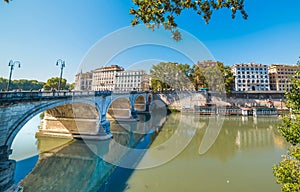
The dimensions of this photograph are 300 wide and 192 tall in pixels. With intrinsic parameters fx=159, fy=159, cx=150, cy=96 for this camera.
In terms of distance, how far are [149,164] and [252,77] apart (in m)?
48.4

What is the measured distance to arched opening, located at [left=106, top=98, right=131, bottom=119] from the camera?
2553cm

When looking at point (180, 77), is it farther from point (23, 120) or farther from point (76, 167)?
point (23, 120)

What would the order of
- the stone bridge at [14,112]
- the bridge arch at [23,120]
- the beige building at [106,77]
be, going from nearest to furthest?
1. the stone bridge at [14,112]
2. the bridge arch at [23,120]
3. the beige building at [106,77]

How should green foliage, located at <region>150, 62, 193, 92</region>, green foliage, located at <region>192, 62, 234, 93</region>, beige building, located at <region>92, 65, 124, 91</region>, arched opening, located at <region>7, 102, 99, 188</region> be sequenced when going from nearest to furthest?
arched opening, located at <region>7, 102, 99, 188</region>, green foliage, located at <region>192, 62, 234, 93</region>, green foliage, located at <region>150, 62, 193, 92</region>, beige building, located at <region>92, 65, 124, 91</region>

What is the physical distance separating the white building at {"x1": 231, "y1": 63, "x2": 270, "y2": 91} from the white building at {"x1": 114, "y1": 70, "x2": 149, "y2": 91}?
2684cm

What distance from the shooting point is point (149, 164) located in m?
9.95

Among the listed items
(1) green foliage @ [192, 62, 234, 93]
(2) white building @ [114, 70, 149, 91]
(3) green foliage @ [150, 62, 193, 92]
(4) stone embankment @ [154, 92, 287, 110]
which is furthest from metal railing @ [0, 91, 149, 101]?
(2) white building @ [114, 70, 149, 91]

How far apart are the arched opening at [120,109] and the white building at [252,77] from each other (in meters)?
35.7

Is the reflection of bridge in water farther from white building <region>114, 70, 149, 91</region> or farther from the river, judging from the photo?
white building <region>114, 70, 149, 91</region>

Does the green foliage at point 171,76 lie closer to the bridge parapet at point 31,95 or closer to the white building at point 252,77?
the white building at point 252,77

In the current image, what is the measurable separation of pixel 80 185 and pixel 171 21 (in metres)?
8.52

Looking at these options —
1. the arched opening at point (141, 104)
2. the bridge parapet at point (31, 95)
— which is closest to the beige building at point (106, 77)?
the arched opening at point (141, 104)

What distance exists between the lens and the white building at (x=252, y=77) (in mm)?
46188

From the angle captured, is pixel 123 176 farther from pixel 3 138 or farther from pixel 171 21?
pixel 171 21
